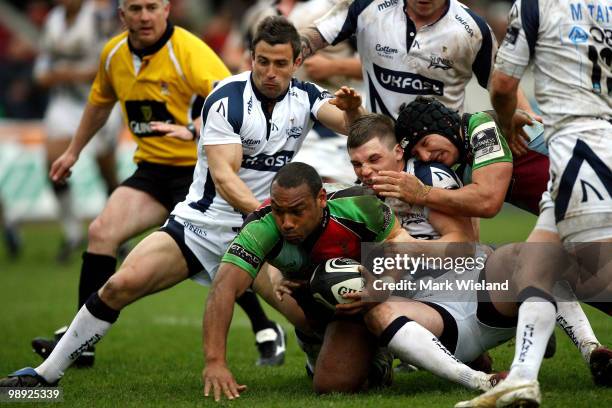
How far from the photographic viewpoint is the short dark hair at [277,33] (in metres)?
6.82

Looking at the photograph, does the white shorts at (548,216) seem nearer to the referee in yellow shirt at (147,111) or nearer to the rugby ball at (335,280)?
the rugby ball at (335,280)

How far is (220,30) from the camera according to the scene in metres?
22.4

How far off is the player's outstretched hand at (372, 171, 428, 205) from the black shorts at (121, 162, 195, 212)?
214 cm

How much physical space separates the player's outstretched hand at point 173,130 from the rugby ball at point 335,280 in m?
1.79

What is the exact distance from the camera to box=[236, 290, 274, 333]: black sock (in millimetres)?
8305

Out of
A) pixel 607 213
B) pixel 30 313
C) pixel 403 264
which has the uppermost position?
pixel 607 213

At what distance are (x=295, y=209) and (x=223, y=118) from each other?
1316mm

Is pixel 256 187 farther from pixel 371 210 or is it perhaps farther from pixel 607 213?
pixel 607 213

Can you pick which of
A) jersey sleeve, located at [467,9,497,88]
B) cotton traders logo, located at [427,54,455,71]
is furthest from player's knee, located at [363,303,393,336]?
jersey sleeve, located at [467,9,497,88]

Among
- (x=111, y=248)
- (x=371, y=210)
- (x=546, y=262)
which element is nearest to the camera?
(x=546, y=262)

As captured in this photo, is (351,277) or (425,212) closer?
(351,277)

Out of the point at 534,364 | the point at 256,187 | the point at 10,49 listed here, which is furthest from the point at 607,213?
the point at 10,49

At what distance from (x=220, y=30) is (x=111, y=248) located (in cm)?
1518

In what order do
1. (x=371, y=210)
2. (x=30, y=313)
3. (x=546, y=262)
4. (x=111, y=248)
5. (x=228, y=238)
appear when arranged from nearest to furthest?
(x=546, y=262), (x=371, y=210), (x=228, y=238), (x=111, y=248), (x=30, y=313)
